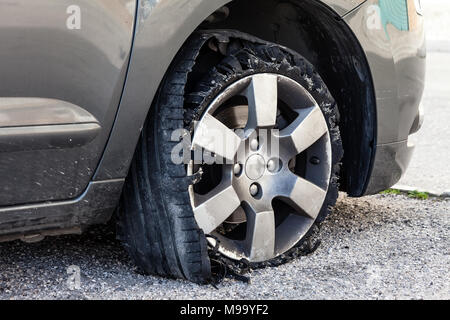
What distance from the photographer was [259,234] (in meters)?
2.97

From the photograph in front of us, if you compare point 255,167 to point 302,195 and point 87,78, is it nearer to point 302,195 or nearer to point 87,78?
point 302,195

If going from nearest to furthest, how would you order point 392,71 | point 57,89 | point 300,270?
1. point 57,89
2. point 300,270
3. point 392,71

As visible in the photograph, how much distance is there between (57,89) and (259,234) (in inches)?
39.1

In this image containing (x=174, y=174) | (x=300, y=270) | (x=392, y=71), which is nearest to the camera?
(x=174, y=174)

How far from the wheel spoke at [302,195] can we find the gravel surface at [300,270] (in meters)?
0.22

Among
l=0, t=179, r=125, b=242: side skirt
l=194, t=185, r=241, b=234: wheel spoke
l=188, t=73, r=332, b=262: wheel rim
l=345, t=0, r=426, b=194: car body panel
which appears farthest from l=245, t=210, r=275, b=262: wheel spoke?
l=345, t=0, r=426, b=194: car body panel

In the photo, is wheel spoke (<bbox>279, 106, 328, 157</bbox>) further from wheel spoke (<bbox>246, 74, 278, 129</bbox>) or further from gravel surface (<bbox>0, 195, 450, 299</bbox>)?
gravel surface (<bbox>0, 195, 450, 299</bbox>)

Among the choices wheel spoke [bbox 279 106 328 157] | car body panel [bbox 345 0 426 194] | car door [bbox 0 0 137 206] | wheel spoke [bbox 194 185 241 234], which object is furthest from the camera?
car body panel [bbox 345 0 426 194]

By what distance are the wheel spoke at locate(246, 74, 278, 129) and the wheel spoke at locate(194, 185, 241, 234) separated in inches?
A: 10.8

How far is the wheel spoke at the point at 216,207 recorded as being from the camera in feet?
9.27

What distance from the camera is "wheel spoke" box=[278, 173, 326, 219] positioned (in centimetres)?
306

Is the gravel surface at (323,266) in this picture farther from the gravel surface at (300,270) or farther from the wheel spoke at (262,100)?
the wheel spoke at (262,100)

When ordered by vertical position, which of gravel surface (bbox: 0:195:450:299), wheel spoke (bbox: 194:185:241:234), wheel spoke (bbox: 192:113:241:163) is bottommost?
gravel surface (bbox: 0:195:450:299)

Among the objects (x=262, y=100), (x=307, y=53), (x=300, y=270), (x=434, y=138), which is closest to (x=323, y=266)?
→ (x=300, y=270)
